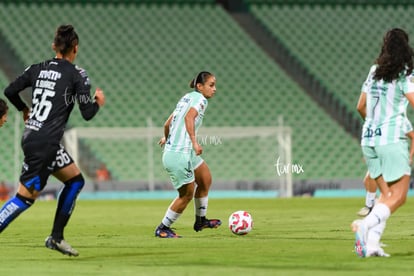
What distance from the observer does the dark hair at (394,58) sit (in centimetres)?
831

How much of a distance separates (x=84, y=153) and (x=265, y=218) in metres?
12.5

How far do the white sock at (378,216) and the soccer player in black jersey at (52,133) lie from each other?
2591 mm

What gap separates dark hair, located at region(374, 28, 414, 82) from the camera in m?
8.31

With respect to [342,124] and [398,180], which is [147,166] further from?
[398,180]

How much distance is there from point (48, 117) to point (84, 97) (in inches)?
17.4

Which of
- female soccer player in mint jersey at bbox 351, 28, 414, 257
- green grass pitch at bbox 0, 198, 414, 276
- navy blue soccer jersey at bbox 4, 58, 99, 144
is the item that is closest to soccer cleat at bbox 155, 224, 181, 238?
green grass pitch at bbox 0, 198, 414, 276

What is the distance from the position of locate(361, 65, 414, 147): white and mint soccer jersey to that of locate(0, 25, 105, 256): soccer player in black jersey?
8.15 feet

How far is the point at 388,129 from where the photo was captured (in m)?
8.31

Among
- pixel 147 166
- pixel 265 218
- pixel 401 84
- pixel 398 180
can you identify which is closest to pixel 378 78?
pixel 401 84

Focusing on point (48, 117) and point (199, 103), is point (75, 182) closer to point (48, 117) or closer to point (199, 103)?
point (48, 117)

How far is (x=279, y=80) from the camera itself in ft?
101

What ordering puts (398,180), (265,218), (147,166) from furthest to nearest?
(147,166), (265,218), (398,180)

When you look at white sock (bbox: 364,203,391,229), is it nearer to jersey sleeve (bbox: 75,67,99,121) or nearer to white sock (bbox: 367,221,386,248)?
white sock (bbox: 367,221,386,248)

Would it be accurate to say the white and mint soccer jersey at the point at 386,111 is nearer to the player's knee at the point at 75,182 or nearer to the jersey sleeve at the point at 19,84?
the player's knee at the point at 75,182
